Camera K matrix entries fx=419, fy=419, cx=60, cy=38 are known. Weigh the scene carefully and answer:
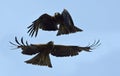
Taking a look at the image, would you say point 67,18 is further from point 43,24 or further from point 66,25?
point 43,24

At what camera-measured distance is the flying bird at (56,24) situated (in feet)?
45.6

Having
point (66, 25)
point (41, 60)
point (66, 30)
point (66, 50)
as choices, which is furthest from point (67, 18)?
point (66, 50)

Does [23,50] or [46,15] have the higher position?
[46,15]

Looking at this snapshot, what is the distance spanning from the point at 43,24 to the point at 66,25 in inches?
78.7

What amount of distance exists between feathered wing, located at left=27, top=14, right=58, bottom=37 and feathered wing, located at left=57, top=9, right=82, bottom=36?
543 millimetres

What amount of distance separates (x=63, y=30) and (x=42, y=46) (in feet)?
4.86

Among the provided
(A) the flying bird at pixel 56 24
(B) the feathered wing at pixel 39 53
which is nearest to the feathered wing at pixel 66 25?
(A) the flying bird at pixel 56 24

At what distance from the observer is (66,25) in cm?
1368

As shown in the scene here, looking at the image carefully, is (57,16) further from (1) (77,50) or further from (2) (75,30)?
(1) (77,50)

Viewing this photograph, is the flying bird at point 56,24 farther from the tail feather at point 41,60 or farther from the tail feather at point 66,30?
the tail feather at point 41,60

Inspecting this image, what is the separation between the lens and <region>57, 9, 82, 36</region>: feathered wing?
45.1 feet

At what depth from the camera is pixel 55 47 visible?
16.2 metres

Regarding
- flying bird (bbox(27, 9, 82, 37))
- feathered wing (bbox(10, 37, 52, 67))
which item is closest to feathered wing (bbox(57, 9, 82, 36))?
flying bird (bbox(27, 9, 82, 37))

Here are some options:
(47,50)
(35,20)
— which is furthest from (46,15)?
(47,50)
